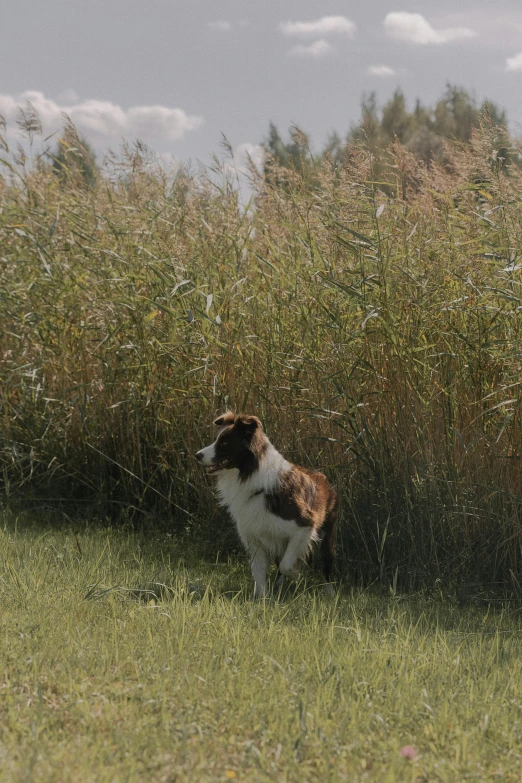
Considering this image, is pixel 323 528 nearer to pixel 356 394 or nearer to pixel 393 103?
pixel 356 394

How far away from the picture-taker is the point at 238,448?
5883mm

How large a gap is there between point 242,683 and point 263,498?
2138 mm

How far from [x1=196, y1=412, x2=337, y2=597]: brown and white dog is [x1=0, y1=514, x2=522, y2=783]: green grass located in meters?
0.36

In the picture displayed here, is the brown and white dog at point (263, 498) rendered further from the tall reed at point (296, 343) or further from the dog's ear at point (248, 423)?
the tall reed at point (296, 343)

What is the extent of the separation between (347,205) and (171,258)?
4.88 ft

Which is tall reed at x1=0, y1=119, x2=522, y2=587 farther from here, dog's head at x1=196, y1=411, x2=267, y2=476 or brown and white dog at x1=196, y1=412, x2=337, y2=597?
dog's head at x1=196, y1=411, x2=267, y2=476

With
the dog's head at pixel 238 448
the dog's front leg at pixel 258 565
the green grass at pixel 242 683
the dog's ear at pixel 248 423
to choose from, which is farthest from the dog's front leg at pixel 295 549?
the dog's ear at pixel 248 423

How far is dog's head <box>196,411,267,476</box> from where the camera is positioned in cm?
585

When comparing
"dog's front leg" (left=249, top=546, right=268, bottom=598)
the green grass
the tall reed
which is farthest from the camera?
the tall reed

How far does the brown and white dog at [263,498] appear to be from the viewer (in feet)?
19.1

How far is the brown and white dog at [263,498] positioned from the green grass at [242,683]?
357mm

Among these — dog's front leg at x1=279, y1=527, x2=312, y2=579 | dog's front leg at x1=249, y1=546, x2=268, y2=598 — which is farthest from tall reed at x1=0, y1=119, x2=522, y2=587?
dog's front leg at x1=249, y1=546, x2=268, y2=598

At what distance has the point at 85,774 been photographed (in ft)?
9.95

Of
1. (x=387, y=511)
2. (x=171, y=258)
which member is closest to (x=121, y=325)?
(x=171, y=258)
